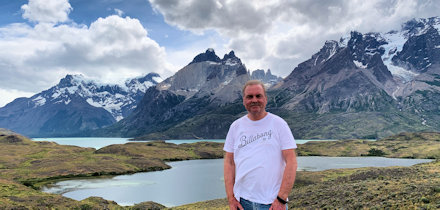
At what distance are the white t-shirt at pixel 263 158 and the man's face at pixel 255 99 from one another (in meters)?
A: 0.30

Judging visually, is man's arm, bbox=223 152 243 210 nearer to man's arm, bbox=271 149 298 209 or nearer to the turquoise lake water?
man's arm, bbox=271 149 298 209

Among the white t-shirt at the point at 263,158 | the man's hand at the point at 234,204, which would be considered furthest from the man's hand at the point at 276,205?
the man's hand at the point at 234,204

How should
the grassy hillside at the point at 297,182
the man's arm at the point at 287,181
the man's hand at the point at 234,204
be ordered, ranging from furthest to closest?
the grassy hillside at the point at 297,182
the man's hand at the point at 234,204
the man's arm at the point at 287,181

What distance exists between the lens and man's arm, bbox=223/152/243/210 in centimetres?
934

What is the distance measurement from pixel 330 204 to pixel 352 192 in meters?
4.12

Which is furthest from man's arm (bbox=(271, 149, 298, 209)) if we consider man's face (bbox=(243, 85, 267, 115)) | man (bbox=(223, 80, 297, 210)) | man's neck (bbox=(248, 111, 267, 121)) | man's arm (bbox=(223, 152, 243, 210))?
man's face (bbox=(243, 85, 267, 115))

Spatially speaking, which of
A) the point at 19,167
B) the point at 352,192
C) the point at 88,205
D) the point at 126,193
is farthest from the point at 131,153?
the point at 352,192

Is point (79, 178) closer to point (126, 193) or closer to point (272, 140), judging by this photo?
point (126, 193)

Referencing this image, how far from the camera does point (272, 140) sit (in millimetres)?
8852

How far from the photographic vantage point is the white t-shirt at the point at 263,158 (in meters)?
8.76

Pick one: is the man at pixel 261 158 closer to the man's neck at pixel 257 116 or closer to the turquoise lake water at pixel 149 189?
the man's neck at pixel 257 116

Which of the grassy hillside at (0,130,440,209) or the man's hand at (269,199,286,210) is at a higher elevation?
the man's hand at (269,199,286,210)

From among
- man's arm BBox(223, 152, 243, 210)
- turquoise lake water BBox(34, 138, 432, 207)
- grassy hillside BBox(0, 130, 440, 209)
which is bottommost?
turquoise lake water BBox(34, 138, 432, 207)

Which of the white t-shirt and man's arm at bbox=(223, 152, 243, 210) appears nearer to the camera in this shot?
the white t-shirt
